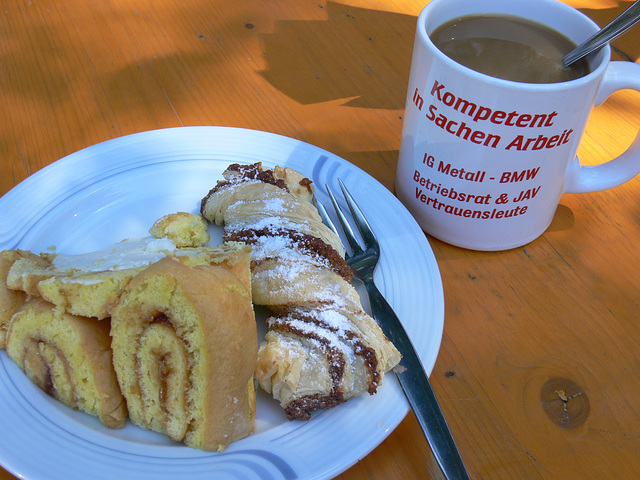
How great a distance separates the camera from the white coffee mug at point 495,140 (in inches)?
40.9

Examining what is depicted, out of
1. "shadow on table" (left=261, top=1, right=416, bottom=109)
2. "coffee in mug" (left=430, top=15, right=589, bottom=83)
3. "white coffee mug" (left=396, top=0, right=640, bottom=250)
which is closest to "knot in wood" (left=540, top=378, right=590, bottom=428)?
"white coffee mug" (left=396, top=0, right=640, bottom=250)

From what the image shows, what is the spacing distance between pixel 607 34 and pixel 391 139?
0.66 metres

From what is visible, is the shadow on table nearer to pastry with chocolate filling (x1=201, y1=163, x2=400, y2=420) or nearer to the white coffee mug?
the white coffee mug

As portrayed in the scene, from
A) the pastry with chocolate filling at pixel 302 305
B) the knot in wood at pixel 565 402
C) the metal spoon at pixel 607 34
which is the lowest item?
the knot in wood at pixel 565 402

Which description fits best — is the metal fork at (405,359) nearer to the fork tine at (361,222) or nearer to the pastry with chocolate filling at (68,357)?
the fork tine at (361,222)

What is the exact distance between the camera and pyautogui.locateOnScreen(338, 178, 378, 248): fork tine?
3.94 feet

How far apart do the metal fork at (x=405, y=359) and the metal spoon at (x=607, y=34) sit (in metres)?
0.54

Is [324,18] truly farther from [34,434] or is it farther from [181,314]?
[34,434]

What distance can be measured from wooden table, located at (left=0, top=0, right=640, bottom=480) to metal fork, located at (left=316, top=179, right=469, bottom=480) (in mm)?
85

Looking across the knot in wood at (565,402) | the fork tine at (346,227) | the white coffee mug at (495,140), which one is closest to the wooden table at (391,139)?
the knot in wood at (565,402)

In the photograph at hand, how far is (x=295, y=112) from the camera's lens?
1.65 m

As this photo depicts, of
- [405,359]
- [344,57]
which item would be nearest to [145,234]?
[405,359]

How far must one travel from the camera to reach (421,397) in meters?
0.91

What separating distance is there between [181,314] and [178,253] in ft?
0.73
